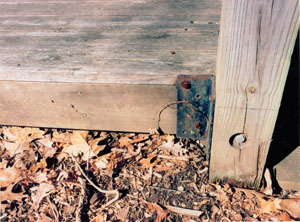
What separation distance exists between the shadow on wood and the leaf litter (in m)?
0.12

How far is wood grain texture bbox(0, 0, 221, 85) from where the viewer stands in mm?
2047

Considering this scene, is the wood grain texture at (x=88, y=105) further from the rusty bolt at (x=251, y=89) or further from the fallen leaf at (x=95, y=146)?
A: the rusty bolt at (x=251, y=89)

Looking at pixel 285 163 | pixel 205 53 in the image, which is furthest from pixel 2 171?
pixel 285 163

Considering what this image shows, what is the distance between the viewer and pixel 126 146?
254cm

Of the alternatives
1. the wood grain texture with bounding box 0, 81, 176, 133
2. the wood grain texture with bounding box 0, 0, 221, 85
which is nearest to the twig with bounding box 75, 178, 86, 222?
the wood grain texture with bounding box 0, 81, 176, 133

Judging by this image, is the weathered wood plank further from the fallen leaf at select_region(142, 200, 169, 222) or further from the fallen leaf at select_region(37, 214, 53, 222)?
the fallen leaf at select_region(37, 214, 53, 222)

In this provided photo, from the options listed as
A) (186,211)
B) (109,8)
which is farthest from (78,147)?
(109,8)

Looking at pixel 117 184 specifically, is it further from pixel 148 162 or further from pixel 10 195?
pixel 10 195

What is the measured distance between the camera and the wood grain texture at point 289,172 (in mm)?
2080

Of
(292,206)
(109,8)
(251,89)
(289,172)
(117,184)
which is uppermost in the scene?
(109,8)

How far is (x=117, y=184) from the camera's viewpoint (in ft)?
7.45

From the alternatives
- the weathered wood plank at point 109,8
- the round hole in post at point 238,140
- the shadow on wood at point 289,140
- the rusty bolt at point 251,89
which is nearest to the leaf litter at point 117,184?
the shadow on wood at point 289,140

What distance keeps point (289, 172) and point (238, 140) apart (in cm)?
60

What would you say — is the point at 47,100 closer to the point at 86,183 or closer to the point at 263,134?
the point at 86,183
